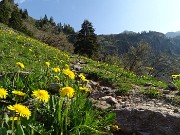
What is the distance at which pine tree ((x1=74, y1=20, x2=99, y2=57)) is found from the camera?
58.1 meters

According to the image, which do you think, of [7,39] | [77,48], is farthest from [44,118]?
[77,48]

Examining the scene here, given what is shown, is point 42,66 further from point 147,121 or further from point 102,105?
point 147,121

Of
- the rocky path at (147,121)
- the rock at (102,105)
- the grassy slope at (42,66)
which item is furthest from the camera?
the grassy slope at (42,66)

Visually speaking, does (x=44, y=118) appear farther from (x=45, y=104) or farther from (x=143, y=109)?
(x=143, y=109)

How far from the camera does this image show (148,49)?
40.2 metres

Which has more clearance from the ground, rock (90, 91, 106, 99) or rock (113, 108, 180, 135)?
rock (90, 91, 106, 99)

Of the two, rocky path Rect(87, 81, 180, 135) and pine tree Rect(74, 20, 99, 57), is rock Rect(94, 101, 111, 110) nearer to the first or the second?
rocky path Rect(87, 81, 180, 135)

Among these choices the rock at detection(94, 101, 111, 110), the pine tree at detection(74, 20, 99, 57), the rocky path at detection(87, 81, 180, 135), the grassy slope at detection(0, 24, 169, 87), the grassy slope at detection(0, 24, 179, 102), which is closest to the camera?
the rocky path at detection(87, 81, 180, 135)

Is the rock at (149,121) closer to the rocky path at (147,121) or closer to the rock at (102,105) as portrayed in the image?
the rocky path at (147,121)

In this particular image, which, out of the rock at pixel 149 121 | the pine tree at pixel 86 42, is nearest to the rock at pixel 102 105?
the rock at pixel 149 121

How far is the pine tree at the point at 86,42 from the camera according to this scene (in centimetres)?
5806

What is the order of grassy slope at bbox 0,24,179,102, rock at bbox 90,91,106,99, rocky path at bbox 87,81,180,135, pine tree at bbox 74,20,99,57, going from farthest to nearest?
1. pine tree at bbox 74,20,99,57
2. grassy slope at bbox 0,24,179,102
3. rock at bbox 90,91,106,99
4. rocky path at bbox 87,81,180,135

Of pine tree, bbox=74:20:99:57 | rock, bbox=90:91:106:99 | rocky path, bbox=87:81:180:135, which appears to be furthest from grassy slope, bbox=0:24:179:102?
pine tree, bbox=74:20:99:57

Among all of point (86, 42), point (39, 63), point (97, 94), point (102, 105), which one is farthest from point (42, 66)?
point (86, 42)
